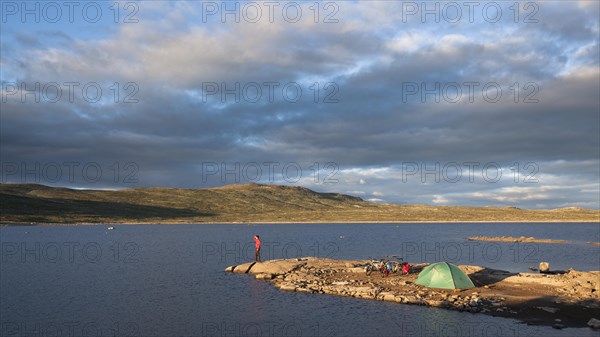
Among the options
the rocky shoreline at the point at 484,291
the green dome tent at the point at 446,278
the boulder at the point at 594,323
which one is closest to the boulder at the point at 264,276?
the rocky shoreline at the point at 484,291

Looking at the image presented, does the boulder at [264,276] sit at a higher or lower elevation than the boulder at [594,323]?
lower

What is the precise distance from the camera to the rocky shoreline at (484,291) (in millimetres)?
31562

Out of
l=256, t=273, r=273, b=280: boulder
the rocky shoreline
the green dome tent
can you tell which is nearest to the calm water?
l=256, t=273, r=273, b=280: boulder

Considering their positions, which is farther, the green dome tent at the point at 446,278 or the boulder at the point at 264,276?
the boulder at the point at 264,276

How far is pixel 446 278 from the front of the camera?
127ft

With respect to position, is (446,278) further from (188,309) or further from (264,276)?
(188,309)

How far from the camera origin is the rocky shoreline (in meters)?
31.6

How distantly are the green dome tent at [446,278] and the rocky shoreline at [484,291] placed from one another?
2.01 feet

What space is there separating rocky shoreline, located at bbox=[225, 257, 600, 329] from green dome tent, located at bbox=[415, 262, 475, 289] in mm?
612

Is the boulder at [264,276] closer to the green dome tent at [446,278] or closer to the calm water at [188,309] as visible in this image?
the calm water at [188,309]

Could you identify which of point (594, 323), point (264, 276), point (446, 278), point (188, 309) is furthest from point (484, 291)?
point (188, 309)

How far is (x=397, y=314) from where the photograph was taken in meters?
32.0

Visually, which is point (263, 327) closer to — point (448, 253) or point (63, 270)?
point (63, 270)

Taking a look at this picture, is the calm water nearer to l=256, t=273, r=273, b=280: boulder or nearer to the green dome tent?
l=256, t=273, r=273, b=280: boulder
